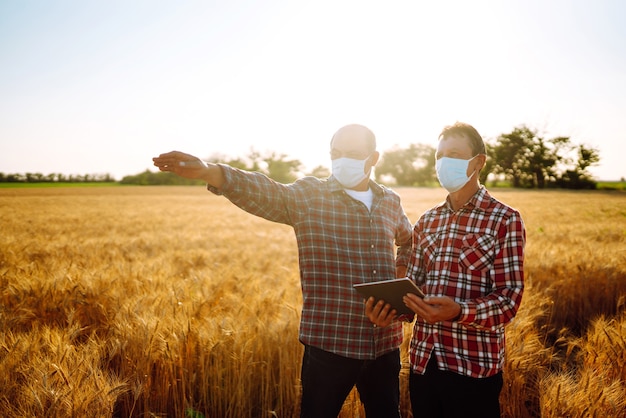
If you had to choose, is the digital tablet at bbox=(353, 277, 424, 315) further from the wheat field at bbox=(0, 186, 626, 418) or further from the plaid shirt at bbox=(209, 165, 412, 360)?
the wheat field at bbox=(0, 186, 626, 418)

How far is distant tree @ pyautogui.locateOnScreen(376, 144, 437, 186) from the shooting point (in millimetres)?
73312

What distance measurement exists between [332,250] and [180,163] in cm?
85

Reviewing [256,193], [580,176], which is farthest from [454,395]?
[580,176]

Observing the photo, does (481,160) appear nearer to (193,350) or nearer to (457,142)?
(457,142)

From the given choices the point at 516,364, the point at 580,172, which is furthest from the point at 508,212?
the point at 580,172

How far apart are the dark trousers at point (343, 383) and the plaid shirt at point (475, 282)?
183mm

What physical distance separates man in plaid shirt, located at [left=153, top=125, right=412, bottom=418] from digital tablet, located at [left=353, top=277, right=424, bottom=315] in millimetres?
236

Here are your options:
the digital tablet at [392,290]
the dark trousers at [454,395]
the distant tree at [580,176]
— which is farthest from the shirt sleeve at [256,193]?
the distant tree at [580,176]

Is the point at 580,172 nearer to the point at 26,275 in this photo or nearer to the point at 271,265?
the point at 271,265

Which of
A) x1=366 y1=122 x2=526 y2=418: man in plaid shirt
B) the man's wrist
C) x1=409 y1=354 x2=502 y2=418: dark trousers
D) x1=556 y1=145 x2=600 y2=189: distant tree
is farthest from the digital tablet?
x1=556 y1=145 x2=600 y2=189: distant tree

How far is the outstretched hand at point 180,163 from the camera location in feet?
5.34

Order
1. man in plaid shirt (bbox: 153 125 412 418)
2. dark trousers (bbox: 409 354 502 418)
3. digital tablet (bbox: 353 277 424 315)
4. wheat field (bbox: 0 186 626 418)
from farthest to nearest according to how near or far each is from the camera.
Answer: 1. wheat field (bbox: 0 186 626 418)
2. man in plaid shirt (bbox: 153 125 412 418)
3. dark trousers (bbox: 409 354 502 418)
4. digital tablet (bbox: 353 277 424 315)

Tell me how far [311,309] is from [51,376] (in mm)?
1383

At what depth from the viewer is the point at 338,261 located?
1.92m
